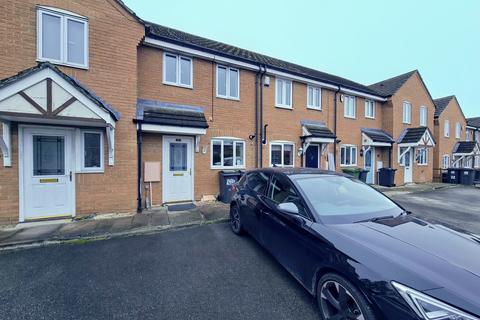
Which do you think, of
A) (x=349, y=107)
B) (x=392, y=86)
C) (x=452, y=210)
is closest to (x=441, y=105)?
(x=392, y=86)

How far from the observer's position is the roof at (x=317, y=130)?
953 cm

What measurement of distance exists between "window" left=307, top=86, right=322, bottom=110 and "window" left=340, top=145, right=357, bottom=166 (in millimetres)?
2768

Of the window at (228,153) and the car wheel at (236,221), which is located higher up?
the window at (228,153)

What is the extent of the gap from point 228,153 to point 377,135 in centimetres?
955

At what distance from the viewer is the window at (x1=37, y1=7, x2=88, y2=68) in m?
5.18

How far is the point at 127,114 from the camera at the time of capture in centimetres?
598

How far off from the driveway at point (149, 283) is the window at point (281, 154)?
18.0 feet

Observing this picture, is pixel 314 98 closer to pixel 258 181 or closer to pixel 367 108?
pixel 367 108

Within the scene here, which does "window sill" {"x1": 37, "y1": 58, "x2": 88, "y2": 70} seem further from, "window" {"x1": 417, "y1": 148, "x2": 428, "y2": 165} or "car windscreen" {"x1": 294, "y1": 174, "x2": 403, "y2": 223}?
"window" {"x1": 417, "y1": 148, "x2": 428, "y2": 165}

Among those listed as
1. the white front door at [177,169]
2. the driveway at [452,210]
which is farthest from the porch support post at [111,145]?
the driveway at [452,210]

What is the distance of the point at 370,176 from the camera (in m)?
12.7

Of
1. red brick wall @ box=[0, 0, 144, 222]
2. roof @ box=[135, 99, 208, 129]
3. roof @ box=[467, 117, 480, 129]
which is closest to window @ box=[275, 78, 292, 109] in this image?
roof @ box=[135, 99, 208, 129]

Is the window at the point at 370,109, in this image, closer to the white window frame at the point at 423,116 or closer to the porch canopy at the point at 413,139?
the porch canopy at the point at 413,139

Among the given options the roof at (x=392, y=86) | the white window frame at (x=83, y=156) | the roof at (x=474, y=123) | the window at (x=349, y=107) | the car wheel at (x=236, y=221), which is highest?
the roof at (x=392, y=86)
